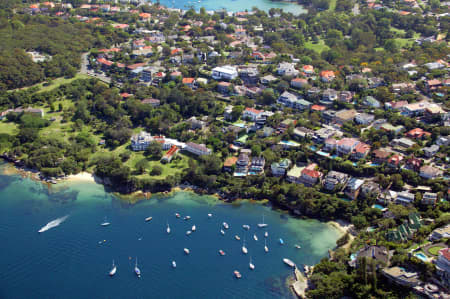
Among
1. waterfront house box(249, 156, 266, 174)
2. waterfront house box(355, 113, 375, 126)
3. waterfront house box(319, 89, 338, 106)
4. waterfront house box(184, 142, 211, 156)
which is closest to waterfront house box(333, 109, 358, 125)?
waterfront house box(355, 113, 375, 126)

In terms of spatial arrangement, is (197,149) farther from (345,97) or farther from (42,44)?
(42,44)

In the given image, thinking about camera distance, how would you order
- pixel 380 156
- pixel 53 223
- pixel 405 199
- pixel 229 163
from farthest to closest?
pixel 229 163 → pixel 380 156 → pixel 53 223 → pixel 405 199

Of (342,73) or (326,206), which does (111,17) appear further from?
(326,206)

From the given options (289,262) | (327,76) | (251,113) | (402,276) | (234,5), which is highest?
(234,5)

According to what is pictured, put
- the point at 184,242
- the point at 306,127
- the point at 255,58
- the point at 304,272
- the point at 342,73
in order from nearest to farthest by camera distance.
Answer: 1. the point at 304,272
2. the point at 184,242
3. the point at 306,127
4. the point at 342,73
5. the point at 255,58

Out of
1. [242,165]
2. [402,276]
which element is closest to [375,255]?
[402,276]

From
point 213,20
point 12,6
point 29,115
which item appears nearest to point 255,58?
point 213,20

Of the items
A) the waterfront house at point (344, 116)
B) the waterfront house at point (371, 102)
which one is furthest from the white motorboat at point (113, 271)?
the waterfront house at point (371, 102)
